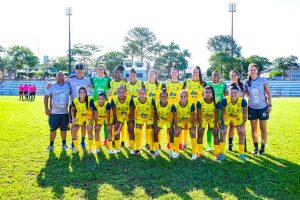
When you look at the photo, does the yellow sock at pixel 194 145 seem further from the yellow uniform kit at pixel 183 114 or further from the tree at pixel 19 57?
the tree at pixel 19 57

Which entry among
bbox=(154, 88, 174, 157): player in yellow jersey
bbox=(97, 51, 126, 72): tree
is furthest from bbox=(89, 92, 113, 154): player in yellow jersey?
bbox=(97, 51, 126, 72): tree

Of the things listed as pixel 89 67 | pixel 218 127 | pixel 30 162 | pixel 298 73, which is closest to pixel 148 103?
pixel 218 127

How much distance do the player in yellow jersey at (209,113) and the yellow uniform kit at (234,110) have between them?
0.74 ft

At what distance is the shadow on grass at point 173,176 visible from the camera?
4766 mm

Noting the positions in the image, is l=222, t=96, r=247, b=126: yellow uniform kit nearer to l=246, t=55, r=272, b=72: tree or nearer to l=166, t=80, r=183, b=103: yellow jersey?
l=166, t=80, r=183, b=103: yellow jersey

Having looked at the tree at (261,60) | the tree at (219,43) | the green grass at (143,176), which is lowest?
the green grass at (143,176)

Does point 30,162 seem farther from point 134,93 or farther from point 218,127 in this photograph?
point 218,127

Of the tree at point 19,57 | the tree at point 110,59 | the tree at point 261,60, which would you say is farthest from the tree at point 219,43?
the tree at point 19,57

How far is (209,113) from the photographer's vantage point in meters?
6.47

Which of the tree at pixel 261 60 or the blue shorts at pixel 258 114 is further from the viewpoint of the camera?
the tree at pixel 261 60

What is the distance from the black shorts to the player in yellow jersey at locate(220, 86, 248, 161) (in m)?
3.70

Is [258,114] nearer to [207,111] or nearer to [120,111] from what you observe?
[207,111]

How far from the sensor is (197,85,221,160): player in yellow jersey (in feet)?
21.1

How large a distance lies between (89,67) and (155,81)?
6252cm
